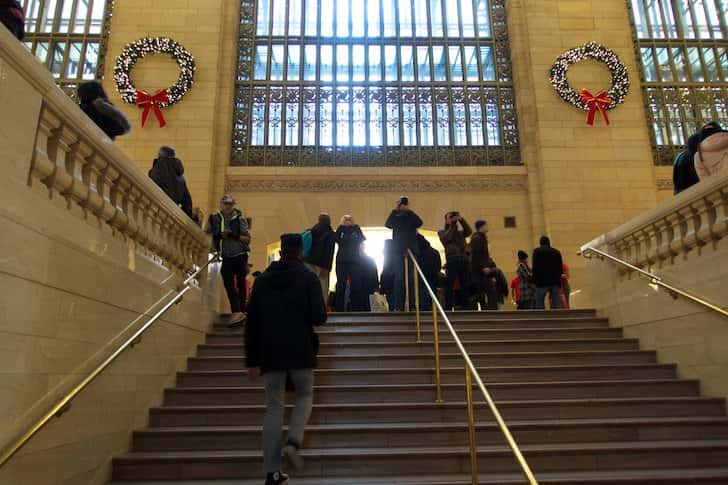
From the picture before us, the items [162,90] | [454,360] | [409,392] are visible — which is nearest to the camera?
[409,392]

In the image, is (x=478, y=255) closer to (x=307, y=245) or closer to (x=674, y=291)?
(x=307, y=245)

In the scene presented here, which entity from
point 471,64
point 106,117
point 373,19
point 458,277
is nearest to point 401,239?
point 458,277

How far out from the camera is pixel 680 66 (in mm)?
14711

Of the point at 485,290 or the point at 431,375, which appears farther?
Answer: the point at 485,290

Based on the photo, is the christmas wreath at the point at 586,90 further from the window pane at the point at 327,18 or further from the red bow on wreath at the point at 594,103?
the window pane at the point at 327,18

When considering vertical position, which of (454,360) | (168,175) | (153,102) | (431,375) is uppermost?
(153,102)

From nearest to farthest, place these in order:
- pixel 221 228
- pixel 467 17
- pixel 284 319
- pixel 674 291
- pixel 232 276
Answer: pixel 284 319
pixel 674 291
pixel 221 228
pixel 232 276
pixel 467 17

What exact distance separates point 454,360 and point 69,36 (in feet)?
43.5

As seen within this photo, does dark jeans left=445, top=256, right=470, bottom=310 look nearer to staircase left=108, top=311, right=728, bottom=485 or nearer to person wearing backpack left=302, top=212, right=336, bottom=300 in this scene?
staircase left=108, top=311, right=728, bottom=485

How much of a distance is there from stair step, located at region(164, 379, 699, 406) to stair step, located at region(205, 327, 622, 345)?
130cm

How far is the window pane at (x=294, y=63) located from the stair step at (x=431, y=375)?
10375 mm

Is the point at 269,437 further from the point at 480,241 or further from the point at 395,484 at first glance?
the point at 480,241

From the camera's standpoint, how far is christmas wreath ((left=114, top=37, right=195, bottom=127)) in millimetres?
13406

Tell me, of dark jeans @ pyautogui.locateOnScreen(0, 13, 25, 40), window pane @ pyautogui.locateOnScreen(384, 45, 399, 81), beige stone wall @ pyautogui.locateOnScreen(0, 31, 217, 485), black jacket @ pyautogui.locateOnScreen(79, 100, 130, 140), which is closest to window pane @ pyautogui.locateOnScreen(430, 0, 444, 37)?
window pane @ pyautogui.locateOnScreen(384, 45, 399, 81)
